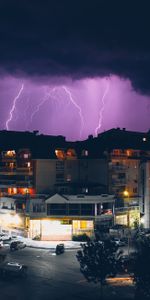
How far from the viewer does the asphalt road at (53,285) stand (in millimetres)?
39219

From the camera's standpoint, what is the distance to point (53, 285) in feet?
139

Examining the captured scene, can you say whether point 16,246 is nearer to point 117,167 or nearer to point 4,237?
point 4,237

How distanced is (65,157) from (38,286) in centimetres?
3927

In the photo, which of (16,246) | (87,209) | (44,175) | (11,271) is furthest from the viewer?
(44,175)

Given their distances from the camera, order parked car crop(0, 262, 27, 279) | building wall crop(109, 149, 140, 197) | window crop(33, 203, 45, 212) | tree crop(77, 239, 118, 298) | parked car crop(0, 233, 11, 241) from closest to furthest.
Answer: tree crop(77, 239, 118, 298)
parked car crop(0, 262, 27, 279)
parked car crop(0, 233, 11, 241)
window crop(33, 203, 45, 212)
building wall crop(109, 149, 140, 197)

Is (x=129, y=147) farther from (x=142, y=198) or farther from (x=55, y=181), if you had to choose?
(x=55, y=181)

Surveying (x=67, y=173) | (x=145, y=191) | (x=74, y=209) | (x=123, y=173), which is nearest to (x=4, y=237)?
(x=74, y=209)

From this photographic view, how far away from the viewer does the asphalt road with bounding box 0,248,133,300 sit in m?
39.2

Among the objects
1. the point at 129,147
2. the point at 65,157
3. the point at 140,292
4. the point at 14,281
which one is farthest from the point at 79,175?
the point at 140,292

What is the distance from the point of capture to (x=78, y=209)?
2744 inches

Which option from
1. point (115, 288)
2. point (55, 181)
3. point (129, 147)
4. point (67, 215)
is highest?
point (129, 147)

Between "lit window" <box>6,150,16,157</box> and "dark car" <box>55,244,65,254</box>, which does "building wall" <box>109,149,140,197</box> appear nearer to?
"lit window" <box>6,150,16,157</box>

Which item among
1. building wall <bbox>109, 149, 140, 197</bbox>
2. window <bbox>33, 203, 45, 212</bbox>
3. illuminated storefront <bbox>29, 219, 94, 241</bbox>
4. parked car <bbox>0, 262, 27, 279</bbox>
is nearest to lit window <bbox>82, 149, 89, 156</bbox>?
building wall <bbox>109, 149, 140, 197</bbox>

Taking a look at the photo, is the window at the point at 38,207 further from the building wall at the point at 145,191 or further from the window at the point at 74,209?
the building wall at the point at 145,191
